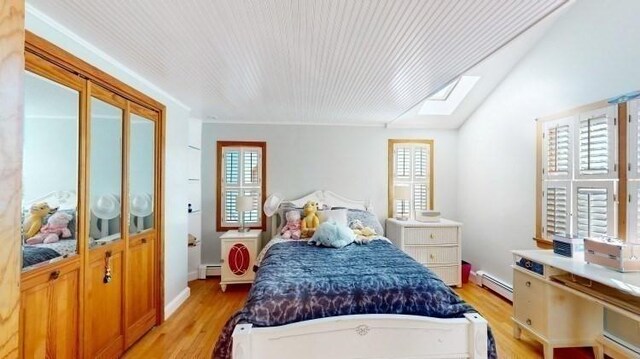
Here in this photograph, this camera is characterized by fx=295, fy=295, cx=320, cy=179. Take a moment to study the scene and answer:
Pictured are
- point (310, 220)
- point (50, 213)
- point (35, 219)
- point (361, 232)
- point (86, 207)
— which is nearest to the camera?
point (35, 219)

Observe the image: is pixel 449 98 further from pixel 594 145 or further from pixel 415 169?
pixel 594 145

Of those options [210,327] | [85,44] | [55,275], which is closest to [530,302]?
[210,327]

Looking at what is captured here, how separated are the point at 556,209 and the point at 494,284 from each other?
1.23 metres

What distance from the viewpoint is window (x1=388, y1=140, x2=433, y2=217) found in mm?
4355

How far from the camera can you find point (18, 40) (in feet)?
1.67

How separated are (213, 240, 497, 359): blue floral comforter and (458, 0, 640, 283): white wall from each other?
1.75m

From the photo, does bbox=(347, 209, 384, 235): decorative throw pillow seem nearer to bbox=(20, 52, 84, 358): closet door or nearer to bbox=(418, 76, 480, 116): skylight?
bbox=(418, 76, 480, 116): skylight

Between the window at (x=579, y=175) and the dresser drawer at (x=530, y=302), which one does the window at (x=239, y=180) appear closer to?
the dresser drawer at (x=530, y=302)

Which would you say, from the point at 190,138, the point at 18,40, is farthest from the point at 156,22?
the point at 190,138

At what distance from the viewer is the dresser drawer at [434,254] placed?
3.76 m

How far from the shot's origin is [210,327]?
108 inches

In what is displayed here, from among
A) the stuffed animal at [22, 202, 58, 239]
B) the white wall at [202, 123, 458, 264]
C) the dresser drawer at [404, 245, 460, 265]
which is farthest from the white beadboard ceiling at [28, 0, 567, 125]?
the dresser drawer at [404, 245, 460, 265]

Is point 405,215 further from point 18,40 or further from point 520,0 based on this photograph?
point 18,40

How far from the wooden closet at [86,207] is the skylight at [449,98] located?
130 inches
